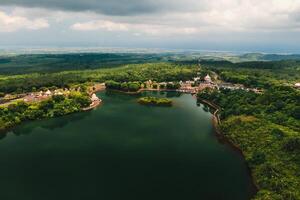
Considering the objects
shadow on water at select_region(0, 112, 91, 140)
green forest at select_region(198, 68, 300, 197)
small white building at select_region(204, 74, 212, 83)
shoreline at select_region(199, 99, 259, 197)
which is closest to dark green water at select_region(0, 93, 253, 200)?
shadow on water at select_region(0, 112, 91, 140)

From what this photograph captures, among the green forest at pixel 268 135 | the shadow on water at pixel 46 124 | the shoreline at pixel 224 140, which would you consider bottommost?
the shadow on water at pixel 46 124

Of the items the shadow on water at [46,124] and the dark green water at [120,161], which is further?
the shadow on water at [46,124]

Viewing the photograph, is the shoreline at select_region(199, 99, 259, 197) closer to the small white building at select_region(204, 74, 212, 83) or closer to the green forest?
the green forest

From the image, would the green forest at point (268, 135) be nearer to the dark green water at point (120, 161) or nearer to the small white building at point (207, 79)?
the dark green water at point (120, 161)

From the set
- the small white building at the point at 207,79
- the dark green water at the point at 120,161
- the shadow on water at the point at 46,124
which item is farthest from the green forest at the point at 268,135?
the small white building at the point at 207,79

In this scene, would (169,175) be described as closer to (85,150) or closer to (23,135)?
(85,150)

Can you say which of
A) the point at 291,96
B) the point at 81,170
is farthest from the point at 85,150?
the point at 291,96

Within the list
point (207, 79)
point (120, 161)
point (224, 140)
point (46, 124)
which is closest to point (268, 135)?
point (224, 140)

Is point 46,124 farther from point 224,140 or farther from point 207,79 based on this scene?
point 207,79
